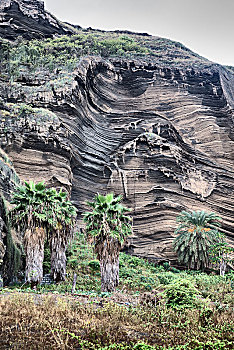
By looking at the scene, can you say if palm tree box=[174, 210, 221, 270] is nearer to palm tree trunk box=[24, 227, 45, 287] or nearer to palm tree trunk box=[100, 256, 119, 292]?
palm tree trunk box=[100, 256, 119, 292]

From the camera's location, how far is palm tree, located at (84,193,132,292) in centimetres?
1498

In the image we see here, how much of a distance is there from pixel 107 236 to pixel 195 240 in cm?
1366

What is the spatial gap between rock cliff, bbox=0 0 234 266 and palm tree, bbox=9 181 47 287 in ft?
40.0

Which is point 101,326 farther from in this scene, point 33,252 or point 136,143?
point 136,143

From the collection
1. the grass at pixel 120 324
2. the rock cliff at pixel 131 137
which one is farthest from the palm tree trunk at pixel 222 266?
the grass at pixel 120 324

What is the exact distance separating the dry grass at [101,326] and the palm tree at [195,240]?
18.4 metres

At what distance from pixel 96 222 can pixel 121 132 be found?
906 inches

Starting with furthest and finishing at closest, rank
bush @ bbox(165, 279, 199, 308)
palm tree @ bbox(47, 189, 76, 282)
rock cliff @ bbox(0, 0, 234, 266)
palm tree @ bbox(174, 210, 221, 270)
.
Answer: rock cliff @ bbox(0, 0, 234, 266)
palm tree @ bbox(174, 210, 221, 270)
palm tree @ bbox(47, 189, 76, 282)
bush @ bbox(165, 279, 199, 308)

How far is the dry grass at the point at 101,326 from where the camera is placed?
5516 millimetres

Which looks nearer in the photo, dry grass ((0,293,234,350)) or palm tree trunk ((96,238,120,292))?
dry grass ((0,293,234,350))

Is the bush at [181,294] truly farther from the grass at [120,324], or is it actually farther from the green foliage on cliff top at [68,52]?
the green foliage on cliff top at [68,52]

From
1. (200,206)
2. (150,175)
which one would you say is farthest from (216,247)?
(150,175)

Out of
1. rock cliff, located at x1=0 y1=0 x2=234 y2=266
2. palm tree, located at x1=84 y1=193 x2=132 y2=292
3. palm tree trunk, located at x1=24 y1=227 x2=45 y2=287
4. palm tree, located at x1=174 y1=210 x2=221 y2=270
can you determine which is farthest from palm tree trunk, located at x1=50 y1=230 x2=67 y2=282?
palm tree, located at x1=174 y1=210 x2=221 y2=270

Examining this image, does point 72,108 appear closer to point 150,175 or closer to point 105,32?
point 150,175
